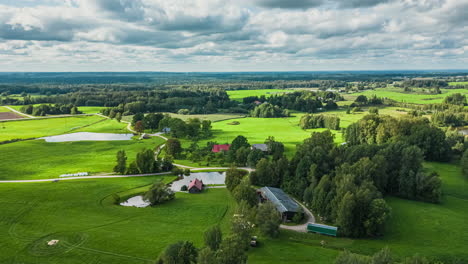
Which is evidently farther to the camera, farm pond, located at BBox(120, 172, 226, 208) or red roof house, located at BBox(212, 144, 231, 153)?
red roof house, located at BBox(212, 144, 231, 153)

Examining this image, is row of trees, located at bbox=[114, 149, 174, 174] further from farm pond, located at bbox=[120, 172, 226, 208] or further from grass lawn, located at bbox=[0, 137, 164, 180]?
farm pond, located at bbox=[120, 172, 226, 208]

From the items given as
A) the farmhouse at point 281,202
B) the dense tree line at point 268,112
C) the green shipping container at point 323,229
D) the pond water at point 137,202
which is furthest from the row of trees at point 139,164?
the dense tree line at point 268,112

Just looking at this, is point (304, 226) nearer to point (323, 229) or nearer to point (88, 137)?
point (323, 229)

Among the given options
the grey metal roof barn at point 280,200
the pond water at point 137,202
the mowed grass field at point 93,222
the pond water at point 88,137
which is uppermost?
the grey metal roof barn at point 280,200

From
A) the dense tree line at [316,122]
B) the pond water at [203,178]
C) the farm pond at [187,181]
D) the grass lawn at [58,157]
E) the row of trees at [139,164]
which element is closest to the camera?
the farm pond at [187,181]

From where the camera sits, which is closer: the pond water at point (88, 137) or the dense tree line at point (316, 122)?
the pond water at point (88, 137)

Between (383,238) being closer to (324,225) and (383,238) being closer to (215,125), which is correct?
(324,225)

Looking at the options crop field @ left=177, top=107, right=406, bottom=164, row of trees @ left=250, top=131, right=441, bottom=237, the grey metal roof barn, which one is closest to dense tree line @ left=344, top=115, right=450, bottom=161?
crop field @ left=177, top=107, right=406, bottom=164

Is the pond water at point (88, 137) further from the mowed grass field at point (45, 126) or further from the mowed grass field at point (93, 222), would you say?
the mowed grass field at point (93, 222)
